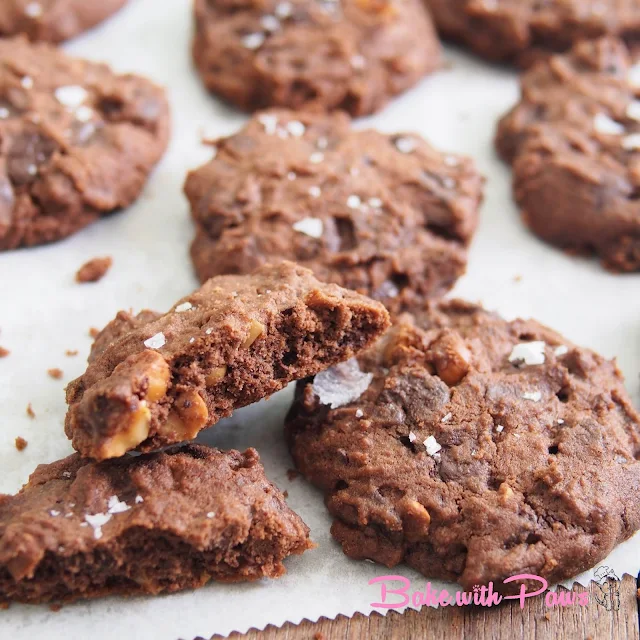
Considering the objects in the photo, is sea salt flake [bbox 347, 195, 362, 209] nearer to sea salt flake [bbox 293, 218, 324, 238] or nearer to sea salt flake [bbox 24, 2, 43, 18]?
sea salt flake [bbox 293, 218, 324, 238]

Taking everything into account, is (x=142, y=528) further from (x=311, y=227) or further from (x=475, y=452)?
(x=311, y=227)

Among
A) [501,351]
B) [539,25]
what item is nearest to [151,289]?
[501,351]

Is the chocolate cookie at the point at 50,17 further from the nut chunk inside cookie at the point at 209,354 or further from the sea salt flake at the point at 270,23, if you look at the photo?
the nut chunk inside cookie at the point at 209,354

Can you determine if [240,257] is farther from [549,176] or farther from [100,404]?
[549,176]

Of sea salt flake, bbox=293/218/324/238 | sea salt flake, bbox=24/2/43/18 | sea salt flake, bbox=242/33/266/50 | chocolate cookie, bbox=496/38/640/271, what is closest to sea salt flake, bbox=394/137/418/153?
chocolate cookie, bbox=496/38/640/271

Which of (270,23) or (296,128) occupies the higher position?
(270,23)

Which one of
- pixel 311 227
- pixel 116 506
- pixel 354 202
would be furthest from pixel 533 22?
pixel 116 506
